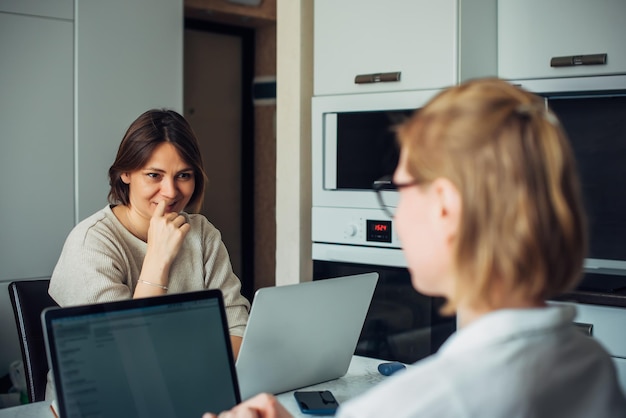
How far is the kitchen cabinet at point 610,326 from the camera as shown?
2.38 metres

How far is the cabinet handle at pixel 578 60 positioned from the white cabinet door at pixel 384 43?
0.34 metres

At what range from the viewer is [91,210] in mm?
3133

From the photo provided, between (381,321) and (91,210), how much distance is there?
1290 mm

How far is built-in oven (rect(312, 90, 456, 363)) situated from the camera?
275cm

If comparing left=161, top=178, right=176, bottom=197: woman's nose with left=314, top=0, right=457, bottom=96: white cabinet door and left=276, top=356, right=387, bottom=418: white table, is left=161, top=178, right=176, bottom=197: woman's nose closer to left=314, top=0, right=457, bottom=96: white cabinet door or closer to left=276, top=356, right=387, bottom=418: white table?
left=276, top=356, right=387, bottom=418: white table

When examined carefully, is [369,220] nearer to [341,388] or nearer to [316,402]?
[341,388]

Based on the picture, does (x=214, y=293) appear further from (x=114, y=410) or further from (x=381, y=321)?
(x=381, y=321)

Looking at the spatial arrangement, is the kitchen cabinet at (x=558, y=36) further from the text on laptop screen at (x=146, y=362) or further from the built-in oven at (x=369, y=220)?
the text on laptop screen at (x=146, y=362)

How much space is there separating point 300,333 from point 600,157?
151cm

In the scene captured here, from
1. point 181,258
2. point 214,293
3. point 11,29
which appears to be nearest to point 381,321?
point 181,258

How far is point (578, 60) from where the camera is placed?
8.07 ft

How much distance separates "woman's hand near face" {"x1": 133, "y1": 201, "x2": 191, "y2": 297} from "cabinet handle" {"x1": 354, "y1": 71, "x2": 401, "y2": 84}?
1.06m

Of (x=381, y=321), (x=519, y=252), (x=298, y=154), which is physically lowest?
(x=381, y=321)

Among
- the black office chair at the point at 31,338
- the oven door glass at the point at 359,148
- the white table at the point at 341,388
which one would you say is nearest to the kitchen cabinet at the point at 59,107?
the oven door glass at the point at 359,148
